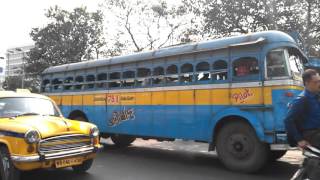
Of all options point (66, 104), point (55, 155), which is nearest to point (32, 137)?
point (55, 155)

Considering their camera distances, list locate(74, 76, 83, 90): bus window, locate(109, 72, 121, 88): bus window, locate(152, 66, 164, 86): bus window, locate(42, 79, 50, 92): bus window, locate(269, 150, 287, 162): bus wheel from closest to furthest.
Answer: locate(269, 150, 287, 162): bus wheel → locate(152, 66, 164, 86): bus window → locate(109, 72, 121, 88): bus window → locate(74, 76, 83, 90): bus window → locate(42, 79, 50, 92): bus window

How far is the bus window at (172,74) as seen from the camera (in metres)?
11.1

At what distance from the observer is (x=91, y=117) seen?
14.2 m

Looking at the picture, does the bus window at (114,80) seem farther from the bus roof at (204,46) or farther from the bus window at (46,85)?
the bus window at (46,85)

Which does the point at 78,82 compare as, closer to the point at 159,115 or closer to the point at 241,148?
the point at 159,115

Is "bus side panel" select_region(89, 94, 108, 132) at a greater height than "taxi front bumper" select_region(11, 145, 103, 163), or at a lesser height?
greater

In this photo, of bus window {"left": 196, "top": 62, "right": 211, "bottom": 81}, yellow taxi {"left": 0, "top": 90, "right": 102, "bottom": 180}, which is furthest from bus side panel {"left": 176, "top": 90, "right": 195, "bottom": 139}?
yellow taxi {"left": 0, "top": 90, "right": 102, "bottom": 180}

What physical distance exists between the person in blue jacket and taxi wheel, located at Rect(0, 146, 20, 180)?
4.94 m

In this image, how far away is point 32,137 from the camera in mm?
7625

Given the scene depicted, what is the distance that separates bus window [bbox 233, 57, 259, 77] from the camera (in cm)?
933

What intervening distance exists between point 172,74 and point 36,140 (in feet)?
14.9

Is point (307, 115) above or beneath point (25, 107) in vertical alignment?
beneath

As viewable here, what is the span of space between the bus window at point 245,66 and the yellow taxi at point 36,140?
132 inches

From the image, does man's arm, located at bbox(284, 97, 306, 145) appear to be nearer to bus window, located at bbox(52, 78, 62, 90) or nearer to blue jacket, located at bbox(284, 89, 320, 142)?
blue jacket, located at bbox(284, 89, 320, 142)
